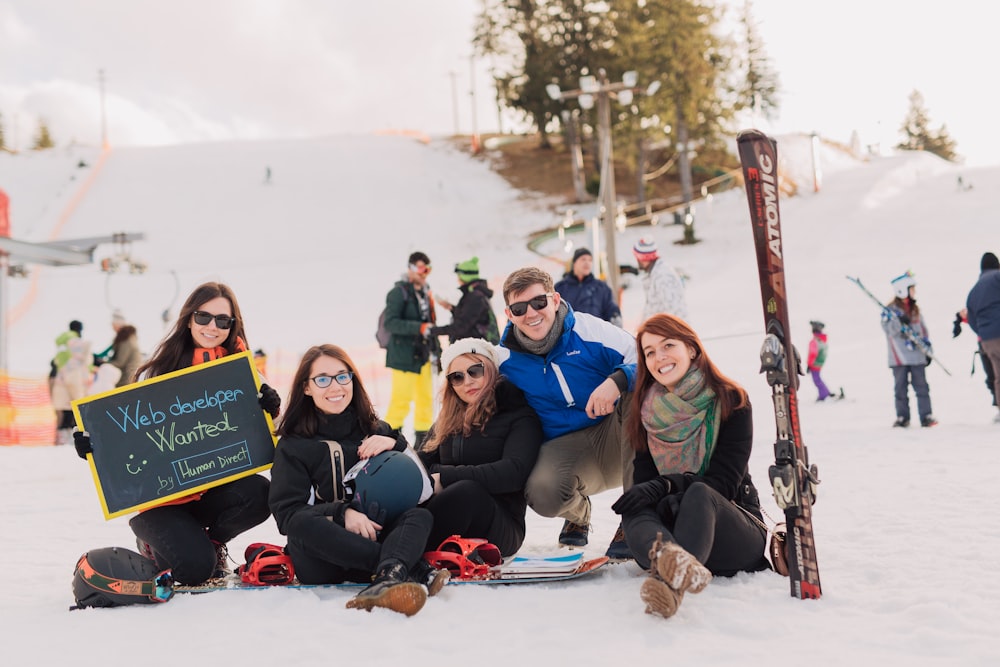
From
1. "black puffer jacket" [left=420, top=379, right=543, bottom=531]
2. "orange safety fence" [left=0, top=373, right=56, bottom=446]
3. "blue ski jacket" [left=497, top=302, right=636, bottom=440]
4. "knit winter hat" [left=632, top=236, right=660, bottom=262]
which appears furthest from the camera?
"orange safety fence" [left=0, top=373, right=56, bottom=446]

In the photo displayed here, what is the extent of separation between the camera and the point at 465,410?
4.38m

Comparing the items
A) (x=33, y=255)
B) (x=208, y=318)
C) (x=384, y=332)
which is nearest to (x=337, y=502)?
(x=208, y=318)

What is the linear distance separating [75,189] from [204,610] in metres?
41.8

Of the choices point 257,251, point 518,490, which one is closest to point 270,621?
point 518,490

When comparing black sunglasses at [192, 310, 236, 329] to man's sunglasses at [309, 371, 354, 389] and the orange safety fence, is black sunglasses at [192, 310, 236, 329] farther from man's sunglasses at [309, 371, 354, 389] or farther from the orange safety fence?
the orange safety fence

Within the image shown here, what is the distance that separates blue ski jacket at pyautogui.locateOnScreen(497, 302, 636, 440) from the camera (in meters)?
4.41

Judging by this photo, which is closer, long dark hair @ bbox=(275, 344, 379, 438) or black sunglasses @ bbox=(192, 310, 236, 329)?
long dark hair @ bbox=(275, 344, 379, 438)

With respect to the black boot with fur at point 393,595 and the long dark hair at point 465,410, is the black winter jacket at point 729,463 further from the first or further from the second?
the black boot with fur at point 393,595

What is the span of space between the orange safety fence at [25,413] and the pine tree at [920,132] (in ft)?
232

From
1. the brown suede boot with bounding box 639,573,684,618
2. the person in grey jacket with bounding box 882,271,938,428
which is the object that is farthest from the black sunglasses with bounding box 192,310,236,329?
the person in grey jacket with bounding box 882,271,938,428

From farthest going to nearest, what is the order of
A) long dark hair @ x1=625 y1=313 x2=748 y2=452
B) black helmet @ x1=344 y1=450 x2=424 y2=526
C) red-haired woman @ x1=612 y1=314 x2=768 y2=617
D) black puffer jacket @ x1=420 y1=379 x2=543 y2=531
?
black puffer jacket @ x1=420 y1=379 x2=543 y2=531 → black helmet @ x1=344 y1=450 x2=424 y2=526 → long dark hair @ x1=625 y1=313 x2=748 y2=452 → red-haired woman @ x1=612 y1=314 x2=768 y2=617

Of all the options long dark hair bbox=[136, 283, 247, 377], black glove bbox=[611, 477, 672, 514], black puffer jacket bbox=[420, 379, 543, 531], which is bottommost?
black glove bbox=[611, 477, 672, 514]

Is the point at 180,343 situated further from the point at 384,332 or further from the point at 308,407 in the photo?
the point at 384,332

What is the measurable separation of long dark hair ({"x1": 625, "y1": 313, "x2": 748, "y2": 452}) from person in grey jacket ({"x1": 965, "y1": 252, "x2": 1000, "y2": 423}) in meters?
5.52
